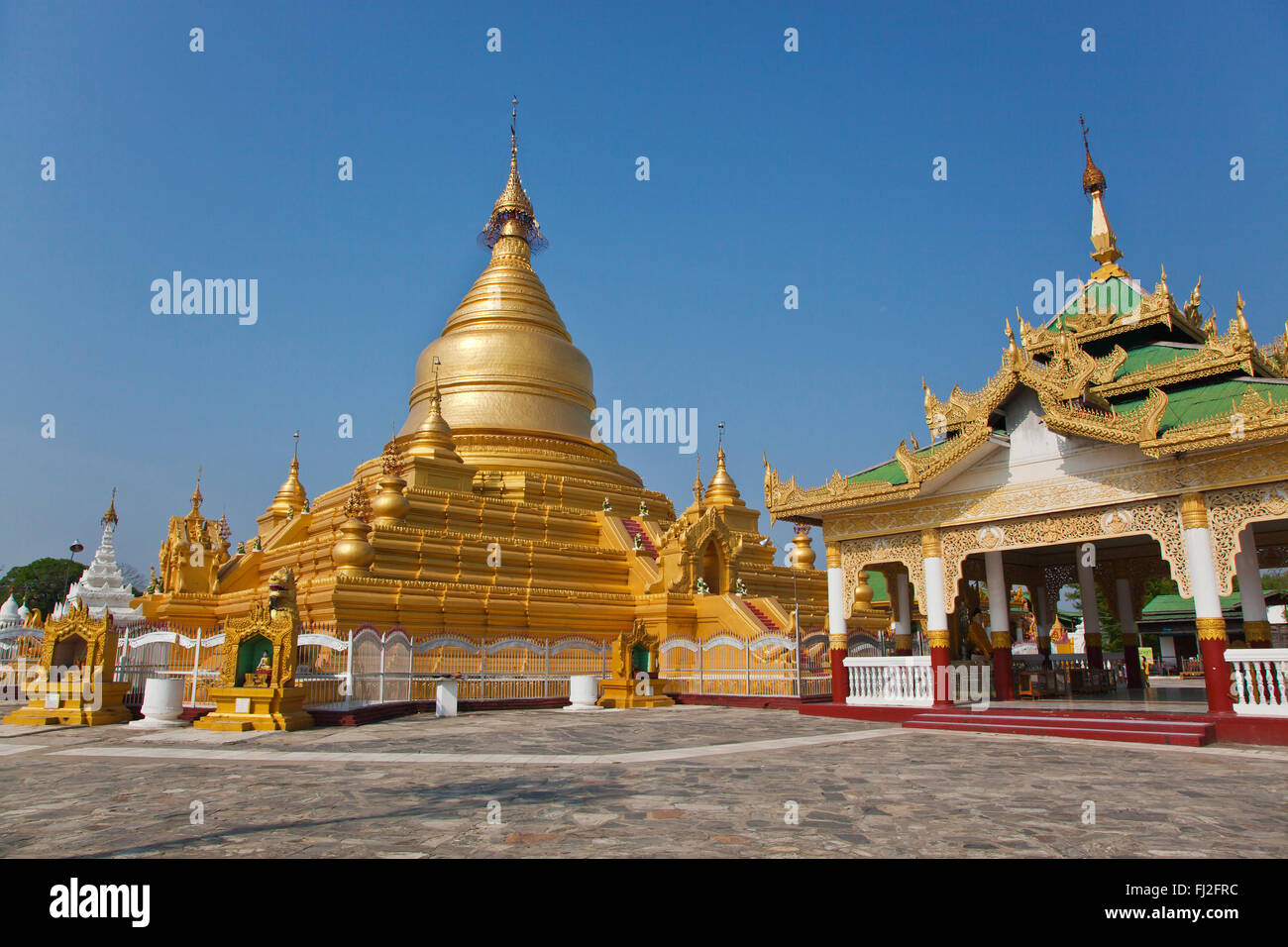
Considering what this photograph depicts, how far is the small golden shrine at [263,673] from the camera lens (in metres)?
16.3

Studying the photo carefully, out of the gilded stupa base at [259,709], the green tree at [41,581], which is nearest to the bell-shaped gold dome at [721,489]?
the gilded stupa base at [259,709]

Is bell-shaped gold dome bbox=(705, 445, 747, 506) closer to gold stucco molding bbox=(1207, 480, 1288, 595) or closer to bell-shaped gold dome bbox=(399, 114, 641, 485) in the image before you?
bell-shaped gold dome bbox=(399, 114, 641, 485)

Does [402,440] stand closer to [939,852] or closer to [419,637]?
[419,637]

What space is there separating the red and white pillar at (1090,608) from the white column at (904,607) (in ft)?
12.3

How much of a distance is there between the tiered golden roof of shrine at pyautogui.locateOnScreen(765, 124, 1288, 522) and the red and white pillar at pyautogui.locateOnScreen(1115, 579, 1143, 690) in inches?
229

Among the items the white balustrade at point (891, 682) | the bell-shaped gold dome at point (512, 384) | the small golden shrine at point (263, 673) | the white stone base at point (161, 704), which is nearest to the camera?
the small golden shrine at point (263, 673)

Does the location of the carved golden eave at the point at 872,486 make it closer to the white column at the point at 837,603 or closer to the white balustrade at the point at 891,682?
the white column at the point at 837,603

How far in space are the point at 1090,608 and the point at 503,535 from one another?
16.9 meters

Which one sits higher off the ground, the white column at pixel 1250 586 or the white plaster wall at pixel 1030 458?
the white plaster wall at pixel 1030 458

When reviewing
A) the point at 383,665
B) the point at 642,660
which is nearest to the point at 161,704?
the point at 383,665

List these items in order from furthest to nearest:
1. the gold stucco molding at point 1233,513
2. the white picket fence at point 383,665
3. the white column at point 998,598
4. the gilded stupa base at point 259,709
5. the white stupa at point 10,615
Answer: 1. the white stupa at point 10,615
2. the white picket fence at point 383,665
3. the white column at point 998,598
4. the gilded stupa base at point 259,709
5. the gold stucco molding at point 1233,513

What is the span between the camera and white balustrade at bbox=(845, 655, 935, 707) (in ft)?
56.3

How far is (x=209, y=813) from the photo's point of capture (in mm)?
7465
